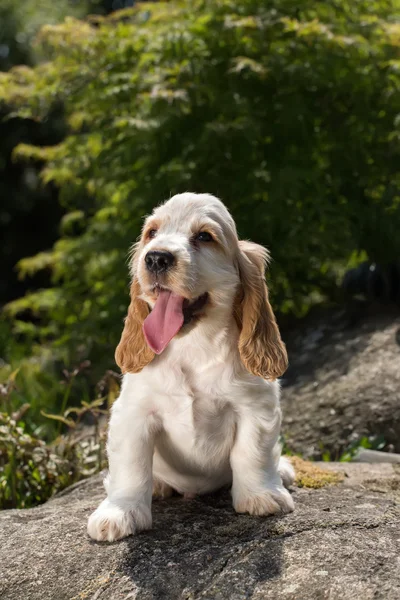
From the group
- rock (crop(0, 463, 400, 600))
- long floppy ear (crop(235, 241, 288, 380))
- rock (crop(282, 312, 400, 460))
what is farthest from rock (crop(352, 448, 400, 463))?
long floppy ear (crop(235, 241, 288, 380))

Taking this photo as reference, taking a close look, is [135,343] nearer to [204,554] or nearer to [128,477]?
[128,477]

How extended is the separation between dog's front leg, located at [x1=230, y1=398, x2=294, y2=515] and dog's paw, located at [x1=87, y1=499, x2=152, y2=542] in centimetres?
45

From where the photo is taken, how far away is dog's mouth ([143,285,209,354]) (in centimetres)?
319

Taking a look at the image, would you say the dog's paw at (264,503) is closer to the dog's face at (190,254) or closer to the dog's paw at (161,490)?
the dog's paw at (161,490)

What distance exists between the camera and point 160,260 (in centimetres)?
312

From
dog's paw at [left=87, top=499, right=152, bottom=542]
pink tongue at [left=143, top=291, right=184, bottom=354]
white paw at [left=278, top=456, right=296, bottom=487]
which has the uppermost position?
pink tongue at [left=143, top=291, right=184, bottom=354]

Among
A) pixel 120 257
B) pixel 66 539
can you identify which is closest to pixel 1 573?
pixel 66 539

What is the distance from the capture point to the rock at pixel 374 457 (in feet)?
16.9

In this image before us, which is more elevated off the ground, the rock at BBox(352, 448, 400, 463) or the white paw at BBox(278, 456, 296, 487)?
the white paw at BBox(278, 456, 296, 487)

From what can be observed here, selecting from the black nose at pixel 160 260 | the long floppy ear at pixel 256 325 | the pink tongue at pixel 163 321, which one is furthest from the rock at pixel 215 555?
the black nose at pixel 160 260

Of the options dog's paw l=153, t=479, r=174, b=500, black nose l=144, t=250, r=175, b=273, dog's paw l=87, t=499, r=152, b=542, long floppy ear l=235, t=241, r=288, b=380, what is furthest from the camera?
dog's paw l=153, t=479, r=174, b=500

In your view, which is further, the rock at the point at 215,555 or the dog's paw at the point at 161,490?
the dog's paw at the point at 161,490

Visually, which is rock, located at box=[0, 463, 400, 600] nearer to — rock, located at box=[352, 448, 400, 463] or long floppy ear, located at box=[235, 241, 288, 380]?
long floppy ear, located at box=[235, 241, 288, 380]

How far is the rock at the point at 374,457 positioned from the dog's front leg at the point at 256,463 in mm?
1896
